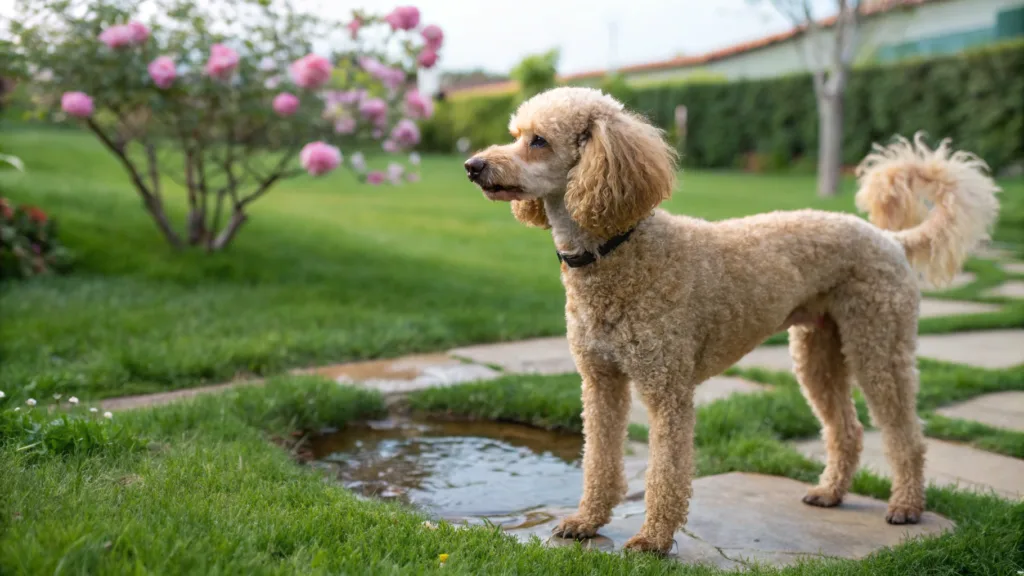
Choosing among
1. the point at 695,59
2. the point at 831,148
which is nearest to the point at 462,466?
the point at 831,148

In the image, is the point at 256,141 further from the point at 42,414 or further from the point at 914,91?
the point at 914,91

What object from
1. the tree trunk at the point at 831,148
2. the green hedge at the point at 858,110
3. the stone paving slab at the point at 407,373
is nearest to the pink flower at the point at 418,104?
the stone paving slab at the point at 407,373

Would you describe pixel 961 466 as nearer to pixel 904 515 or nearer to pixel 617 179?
pixel 904 515

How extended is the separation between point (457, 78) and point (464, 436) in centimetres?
4113

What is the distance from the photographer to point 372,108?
22.9ft

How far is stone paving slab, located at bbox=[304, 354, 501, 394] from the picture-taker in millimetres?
4789

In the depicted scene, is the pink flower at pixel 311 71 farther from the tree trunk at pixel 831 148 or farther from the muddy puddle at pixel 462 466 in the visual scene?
the tree trunk at pixel 831 148

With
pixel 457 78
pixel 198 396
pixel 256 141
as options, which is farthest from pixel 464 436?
pixel 457 78

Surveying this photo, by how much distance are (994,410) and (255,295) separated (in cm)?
487

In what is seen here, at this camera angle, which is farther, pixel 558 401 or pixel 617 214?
pixel 558 401

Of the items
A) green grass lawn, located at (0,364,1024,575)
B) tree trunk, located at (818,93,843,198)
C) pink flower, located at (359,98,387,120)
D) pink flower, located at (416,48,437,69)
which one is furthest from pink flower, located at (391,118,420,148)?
tree trunk, located at (818,93,843,198)

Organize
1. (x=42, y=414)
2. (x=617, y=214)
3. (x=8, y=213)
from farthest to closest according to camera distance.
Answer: (x=8, y=213) < (x=42, y=414) < (x=617, y=214)

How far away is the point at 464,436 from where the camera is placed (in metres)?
4.22

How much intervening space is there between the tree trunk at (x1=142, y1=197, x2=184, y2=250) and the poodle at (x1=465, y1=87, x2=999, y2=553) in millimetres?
5070
